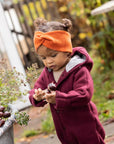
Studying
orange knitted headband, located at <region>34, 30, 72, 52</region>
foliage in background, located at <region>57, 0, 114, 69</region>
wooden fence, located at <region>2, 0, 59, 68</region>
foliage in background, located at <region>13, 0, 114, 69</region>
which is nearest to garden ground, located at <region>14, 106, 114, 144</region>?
orange knitted headband, located at <region>34, 30, 72, 52</region>

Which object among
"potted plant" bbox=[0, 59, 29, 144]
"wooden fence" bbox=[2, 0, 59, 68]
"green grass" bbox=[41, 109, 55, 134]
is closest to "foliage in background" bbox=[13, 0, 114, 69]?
"wooden fence" bbox=[2, 0, 59, 68]

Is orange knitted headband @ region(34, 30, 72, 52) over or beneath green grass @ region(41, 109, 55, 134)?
over

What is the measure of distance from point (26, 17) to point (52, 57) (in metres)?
4.65

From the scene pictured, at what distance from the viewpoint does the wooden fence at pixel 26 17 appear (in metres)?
6.38

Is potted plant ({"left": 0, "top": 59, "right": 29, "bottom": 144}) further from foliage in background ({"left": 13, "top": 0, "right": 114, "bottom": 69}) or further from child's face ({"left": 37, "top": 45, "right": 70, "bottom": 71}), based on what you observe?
foliage in background ({"left": 13, "top": 0, "right": 114, "bottom": 69})

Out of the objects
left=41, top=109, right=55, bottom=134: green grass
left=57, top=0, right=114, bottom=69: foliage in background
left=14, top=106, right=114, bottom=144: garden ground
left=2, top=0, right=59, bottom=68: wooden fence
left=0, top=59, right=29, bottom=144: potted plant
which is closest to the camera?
left=0, top=59, right=29, bottom=144: potted plant

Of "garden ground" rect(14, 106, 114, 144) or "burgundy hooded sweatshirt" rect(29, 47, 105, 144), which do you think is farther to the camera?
"garden ground" rect(14, 106, 114, 144)

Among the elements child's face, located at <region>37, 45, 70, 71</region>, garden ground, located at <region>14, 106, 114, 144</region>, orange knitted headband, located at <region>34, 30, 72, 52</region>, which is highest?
orange knitted headband, located at <region>34, 30, 72, 52</region>

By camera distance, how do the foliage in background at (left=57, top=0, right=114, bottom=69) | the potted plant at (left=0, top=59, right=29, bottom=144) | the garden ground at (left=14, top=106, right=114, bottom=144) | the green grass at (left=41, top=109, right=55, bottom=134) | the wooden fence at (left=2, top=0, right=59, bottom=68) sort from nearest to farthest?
1. the potted plant at (left=0, top=59, right=29, bottom=144)
2. the garden ground at (left=14, top=106, right=114, bottom=144)
3. the green grass at (left=41, top=109, right=55, bottom=134)
4. the foliage in background at (left=57, top=0, right=114, bottom=69)
5. the wooden fence at (left=2, top=0, right=59, bottom=68)

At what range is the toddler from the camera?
211 cm

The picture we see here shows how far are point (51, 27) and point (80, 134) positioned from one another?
810mm

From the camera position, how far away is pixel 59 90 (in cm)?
229

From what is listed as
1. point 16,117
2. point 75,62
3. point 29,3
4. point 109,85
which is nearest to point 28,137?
point 109,85

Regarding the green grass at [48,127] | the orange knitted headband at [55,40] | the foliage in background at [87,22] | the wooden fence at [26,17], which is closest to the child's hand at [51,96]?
the orange knitted headband at [55,40]
